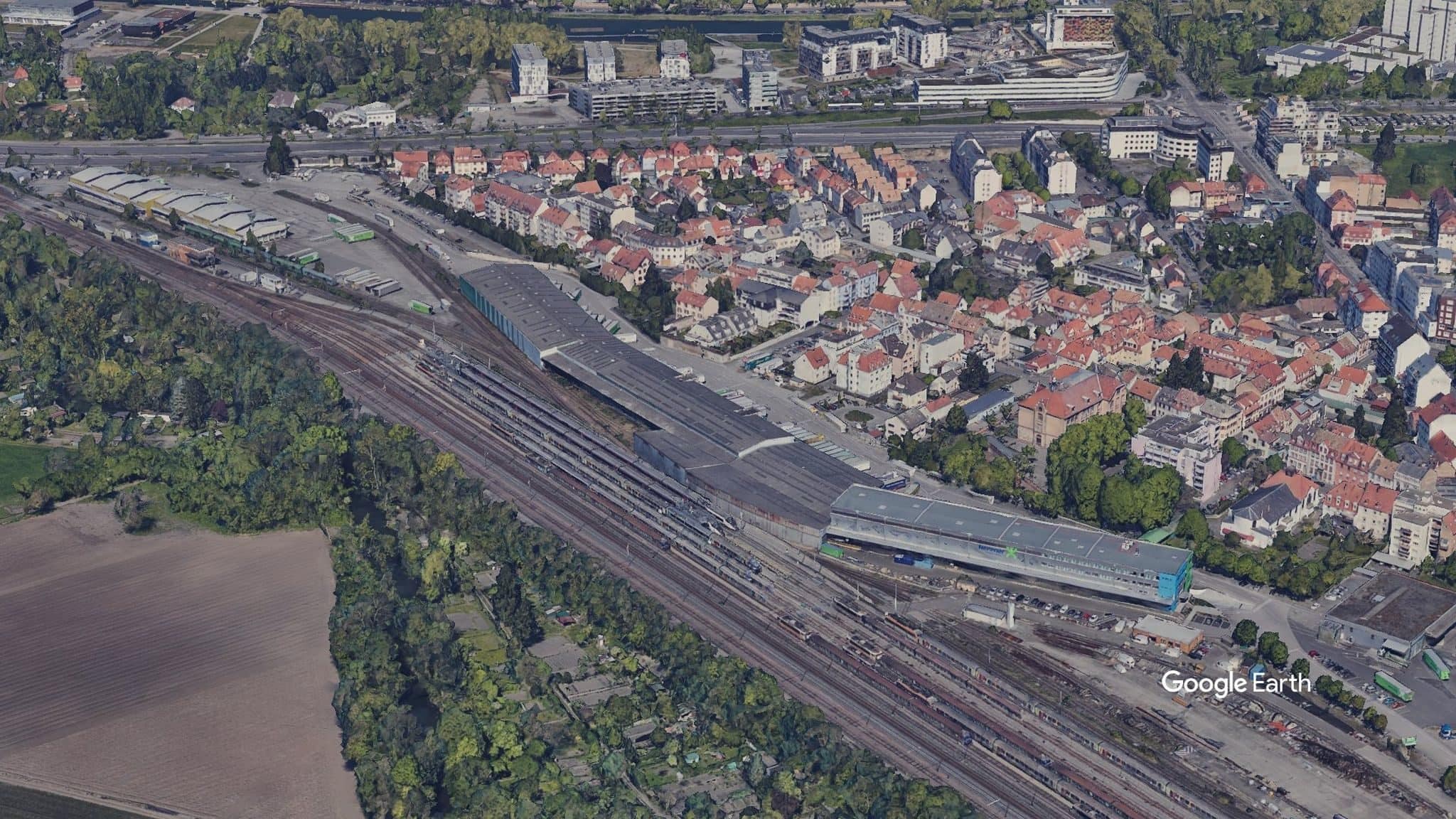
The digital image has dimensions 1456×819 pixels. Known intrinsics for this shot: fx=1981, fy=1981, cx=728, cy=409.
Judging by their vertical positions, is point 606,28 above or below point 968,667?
above

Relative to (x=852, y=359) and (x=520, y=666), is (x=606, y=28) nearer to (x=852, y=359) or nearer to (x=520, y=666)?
(x=852, y=359)

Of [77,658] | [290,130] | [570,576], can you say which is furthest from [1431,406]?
[290,130]

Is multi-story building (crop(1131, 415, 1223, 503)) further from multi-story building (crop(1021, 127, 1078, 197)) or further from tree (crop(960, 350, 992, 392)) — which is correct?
multi-story building (crop(1021, 127, 1078, 197))

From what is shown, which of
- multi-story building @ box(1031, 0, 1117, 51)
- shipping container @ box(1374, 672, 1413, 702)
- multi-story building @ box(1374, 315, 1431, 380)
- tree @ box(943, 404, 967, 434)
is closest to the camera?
shipping container @ box(1374, 672, 1413, 702)

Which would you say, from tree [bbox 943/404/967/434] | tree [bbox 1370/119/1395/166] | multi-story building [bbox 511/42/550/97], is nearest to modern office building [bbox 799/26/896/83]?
multi-story building [bbox 511/42/550/97]

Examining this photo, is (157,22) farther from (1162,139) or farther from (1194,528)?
(1194,528)
